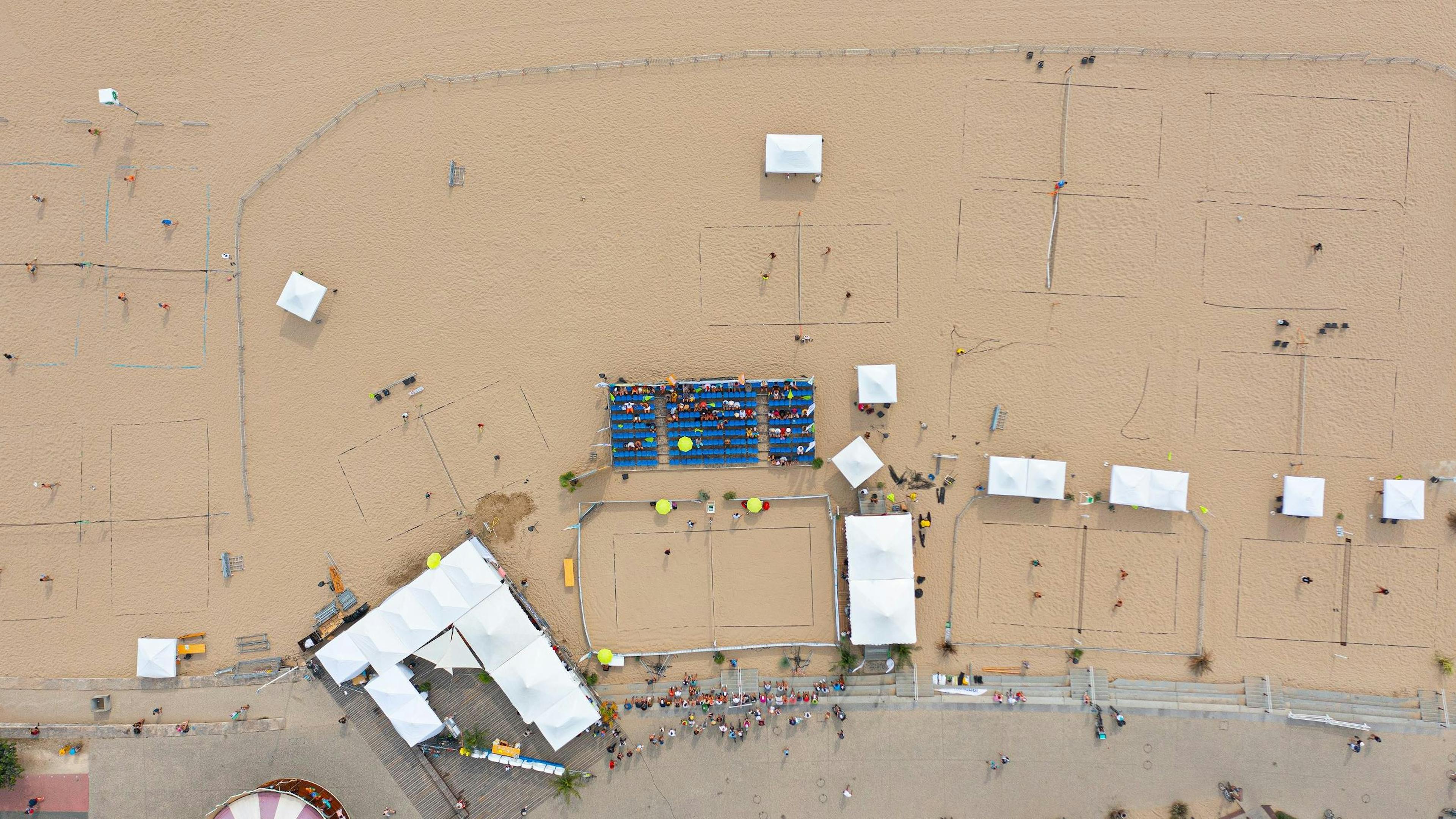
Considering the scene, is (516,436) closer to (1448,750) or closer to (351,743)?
(351,743)

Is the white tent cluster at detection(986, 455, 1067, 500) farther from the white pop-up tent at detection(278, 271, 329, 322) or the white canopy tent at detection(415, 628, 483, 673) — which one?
the white pop-up tent at detection(278, 271, 329, 322)

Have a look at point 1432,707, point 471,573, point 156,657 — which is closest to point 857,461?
point 471,573

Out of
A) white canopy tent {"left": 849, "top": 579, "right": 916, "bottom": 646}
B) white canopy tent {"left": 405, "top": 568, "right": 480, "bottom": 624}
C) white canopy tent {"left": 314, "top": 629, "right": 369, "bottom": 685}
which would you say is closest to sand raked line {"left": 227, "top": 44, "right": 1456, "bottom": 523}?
white canopy tent {"left": 314, "top": 629, "right": 369, "bottom": 685}

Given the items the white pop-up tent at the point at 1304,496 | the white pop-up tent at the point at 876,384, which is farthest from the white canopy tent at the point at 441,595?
the white pop-up tent at the point at 1304,496

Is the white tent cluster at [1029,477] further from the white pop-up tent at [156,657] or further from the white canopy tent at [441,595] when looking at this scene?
the white pop-up tent at [156,657]

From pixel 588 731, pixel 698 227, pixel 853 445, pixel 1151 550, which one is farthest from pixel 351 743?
pixel 1151 550

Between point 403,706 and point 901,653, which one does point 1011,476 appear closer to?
point 901,653
